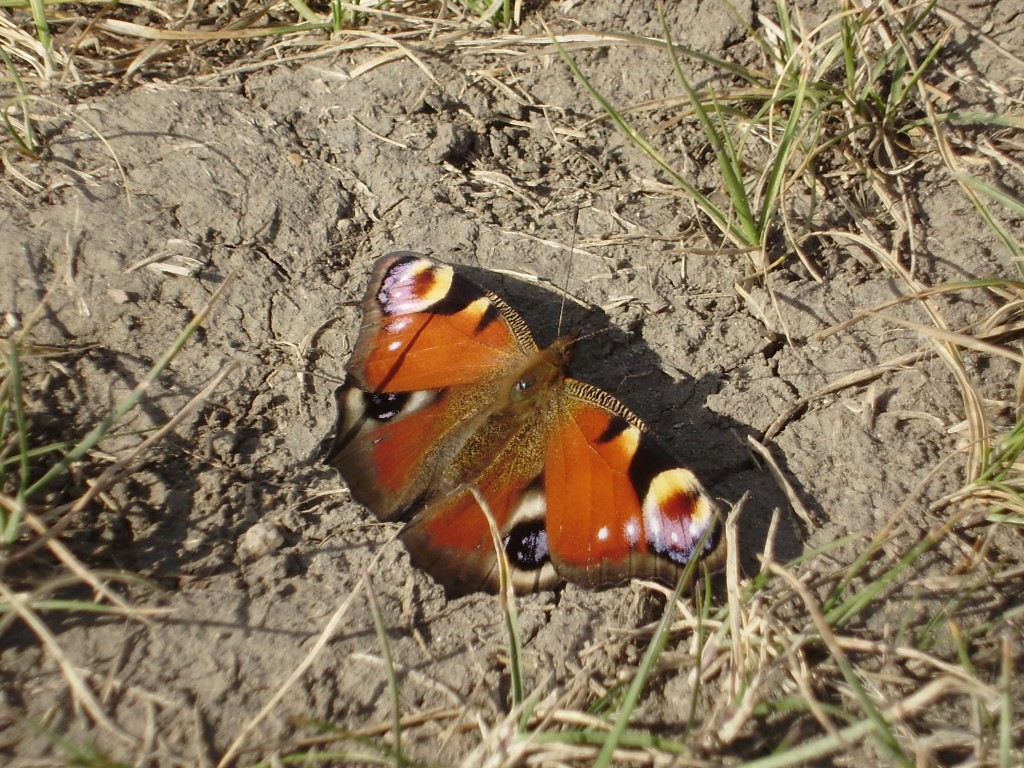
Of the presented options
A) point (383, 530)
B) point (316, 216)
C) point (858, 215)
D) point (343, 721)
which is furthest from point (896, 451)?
point (316, 216)

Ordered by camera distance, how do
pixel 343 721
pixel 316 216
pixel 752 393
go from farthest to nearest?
pixel 316 216 → pixel 752 393 → pixel 343 721

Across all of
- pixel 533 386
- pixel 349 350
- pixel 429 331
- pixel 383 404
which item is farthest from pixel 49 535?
pixel 533 386

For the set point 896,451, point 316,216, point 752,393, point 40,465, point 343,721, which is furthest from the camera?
point 316,216

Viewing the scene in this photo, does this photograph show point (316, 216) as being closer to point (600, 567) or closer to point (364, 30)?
point (364, 30)

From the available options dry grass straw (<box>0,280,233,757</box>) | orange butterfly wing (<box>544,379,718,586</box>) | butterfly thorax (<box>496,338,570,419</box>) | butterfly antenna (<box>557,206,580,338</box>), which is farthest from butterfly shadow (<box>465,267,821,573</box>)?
dry grass straw (<box>0,280,233,757</box>)

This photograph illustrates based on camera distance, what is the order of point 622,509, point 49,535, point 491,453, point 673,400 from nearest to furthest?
point 49,535 → point 622,509 → point 491,453 → point 673,400

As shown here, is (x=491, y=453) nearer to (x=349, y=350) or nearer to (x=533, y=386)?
(x=533, y=386)

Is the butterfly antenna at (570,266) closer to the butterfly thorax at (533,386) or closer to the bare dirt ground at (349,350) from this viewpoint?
the bare dirt ground at (349,350)

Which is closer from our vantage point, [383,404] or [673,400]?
[383,404]
